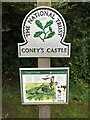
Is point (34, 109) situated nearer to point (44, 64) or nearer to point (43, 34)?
point (44, 64)

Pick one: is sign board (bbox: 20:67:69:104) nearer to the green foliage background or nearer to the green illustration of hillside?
the green illustration of hillside

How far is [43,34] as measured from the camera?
3.29m

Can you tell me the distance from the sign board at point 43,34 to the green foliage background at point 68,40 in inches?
59.9

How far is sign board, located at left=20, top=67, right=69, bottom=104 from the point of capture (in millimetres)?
3297

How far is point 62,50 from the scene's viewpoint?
3305 millimetres

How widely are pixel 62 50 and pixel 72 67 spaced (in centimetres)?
198

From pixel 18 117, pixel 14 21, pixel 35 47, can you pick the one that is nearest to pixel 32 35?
pixel 35 47

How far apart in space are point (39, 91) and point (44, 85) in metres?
0.09

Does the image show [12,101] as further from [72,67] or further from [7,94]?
[72,67]

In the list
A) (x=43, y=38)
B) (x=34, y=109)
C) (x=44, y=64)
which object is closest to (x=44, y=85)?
(x=44, y=64)

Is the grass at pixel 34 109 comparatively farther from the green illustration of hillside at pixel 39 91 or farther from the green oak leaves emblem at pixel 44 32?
the green oak leaves emblem at pixel 44 32

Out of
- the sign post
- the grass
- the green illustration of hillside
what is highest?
the sign post

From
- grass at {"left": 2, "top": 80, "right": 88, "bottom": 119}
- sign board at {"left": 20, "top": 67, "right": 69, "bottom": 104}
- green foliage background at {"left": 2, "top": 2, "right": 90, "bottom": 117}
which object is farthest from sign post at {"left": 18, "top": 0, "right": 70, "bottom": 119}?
green foliage background at {"left": 2, "top": 2, "right": 90, "bottom": 117}

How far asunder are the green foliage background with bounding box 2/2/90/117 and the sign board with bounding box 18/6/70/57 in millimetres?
1520
